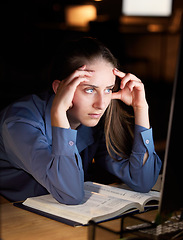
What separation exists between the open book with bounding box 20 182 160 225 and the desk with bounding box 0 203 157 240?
3 centimetres

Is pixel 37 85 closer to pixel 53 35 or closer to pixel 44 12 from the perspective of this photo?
pixel 53 35

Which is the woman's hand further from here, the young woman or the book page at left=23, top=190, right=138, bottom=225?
the book page at left=23, top=190, right=138, bottom=225

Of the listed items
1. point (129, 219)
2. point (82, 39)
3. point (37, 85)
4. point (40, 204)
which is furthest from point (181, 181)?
point (37, 85)

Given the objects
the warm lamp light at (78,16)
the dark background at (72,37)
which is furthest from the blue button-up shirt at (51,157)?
the warm lamp light at (78,16)

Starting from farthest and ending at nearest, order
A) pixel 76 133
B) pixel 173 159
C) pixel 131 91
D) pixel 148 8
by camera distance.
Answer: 1. pixel 148 8
2. pixel 131 91
3. pixel 76 133
4. pixel 173 159

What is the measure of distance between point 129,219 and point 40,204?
0.31 meters

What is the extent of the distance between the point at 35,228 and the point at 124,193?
384 millimetres

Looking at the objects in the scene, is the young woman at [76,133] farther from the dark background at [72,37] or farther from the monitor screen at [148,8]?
the monitor screen at [148,8]

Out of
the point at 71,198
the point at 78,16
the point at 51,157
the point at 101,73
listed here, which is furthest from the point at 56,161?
the point at 78,16

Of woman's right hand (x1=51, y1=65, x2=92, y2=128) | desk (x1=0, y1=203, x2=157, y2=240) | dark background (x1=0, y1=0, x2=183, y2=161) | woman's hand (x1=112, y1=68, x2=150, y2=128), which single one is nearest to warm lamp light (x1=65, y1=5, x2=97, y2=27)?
dark background (x1=0, y1=0, x2=183, y2=161)

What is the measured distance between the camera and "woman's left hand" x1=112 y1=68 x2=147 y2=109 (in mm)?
1456

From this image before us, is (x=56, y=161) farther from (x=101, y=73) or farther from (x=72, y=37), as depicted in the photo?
(x=72, y=37)

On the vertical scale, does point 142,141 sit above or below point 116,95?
below

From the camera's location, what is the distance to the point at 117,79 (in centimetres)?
162
